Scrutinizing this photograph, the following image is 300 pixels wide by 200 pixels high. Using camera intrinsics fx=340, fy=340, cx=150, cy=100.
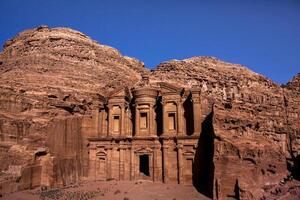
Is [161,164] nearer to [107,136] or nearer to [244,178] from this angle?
[107,136]

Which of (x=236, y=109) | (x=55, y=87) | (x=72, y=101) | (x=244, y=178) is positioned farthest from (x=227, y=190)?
(x=55, y=87)

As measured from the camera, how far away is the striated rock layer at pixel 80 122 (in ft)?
84.4

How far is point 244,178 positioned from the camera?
972 inches

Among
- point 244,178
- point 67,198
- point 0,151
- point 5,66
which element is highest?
point 5,66

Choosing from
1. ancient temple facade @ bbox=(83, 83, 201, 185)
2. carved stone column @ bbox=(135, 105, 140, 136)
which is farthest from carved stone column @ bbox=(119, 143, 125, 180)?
carved stone column @ bbox=(135, 105, 140, 136)

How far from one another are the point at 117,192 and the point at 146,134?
8.09 meters

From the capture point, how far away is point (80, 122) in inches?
1409

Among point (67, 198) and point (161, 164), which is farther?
point (161, 164)

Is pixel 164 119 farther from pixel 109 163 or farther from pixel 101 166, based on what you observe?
pixel 101 166

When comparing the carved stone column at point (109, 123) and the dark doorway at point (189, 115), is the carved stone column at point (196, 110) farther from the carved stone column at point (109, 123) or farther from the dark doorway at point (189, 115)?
the carved stone column at point (109, 123)

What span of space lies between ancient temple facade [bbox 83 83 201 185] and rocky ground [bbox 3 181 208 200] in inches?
71.8

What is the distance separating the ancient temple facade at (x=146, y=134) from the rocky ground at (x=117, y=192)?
1.82 metres

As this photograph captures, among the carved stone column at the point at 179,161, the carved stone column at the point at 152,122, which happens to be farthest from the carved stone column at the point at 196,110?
the carved stone column at the point at 152,122

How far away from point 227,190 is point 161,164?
9.44 m
